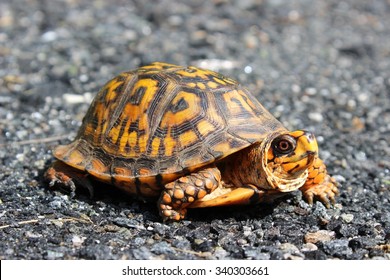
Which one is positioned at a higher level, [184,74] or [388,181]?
[184,74]

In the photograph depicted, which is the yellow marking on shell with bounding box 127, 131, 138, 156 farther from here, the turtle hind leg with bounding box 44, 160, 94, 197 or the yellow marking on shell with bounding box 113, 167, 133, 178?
the turtle hind leg with bounding box 44, 160, 94, 197

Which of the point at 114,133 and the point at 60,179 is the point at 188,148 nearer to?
the point at 114,133

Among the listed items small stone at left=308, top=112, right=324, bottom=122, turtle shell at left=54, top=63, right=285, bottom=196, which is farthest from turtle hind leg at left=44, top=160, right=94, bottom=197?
small stone at left=308, top=112, right=324, bottom=122

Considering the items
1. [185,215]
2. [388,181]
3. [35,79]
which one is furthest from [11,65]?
[388,181]

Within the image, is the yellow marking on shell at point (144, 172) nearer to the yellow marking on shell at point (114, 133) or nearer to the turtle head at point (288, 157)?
the yellow marking on shell at point (114, 133)

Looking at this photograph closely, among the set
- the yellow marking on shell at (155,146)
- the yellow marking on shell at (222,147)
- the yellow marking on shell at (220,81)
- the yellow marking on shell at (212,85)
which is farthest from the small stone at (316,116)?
the yellow marking on shell at (155,146)
